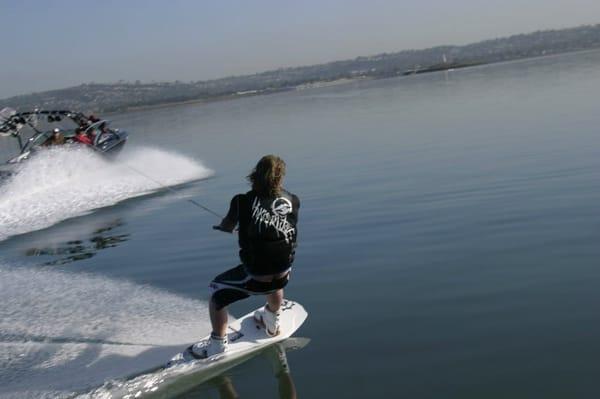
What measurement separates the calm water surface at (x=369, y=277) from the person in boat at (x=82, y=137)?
3447 millimetres

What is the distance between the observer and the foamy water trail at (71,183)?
56.5ft

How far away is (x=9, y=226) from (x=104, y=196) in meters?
3.29

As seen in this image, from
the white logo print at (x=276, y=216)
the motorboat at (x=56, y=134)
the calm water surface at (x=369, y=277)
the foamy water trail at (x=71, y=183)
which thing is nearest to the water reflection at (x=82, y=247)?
the calm water surface at (x=369, y=277)

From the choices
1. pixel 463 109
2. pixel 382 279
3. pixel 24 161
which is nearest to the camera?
pixel 382 279

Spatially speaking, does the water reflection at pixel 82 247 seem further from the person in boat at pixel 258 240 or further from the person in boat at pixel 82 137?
the person in boat at pixel 82 137

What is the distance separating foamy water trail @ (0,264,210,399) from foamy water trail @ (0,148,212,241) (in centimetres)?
656

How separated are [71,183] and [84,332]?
44.8 ft

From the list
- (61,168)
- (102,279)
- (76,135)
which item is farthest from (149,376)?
(76,135)

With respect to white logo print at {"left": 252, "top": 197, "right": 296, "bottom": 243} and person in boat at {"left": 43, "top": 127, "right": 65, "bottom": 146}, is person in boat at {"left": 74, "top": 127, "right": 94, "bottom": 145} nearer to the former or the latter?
person in boat at {"left": 43, "top": 127, "right": 65, "bottom": 146}

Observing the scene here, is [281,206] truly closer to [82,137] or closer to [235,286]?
[235,286]

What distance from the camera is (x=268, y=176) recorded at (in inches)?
250

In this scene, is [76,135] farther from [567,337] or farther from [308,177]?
[567,337]

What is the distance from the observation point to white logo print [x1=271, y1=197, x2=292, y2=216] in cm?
646

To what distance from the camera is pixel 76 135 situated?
909 inches
